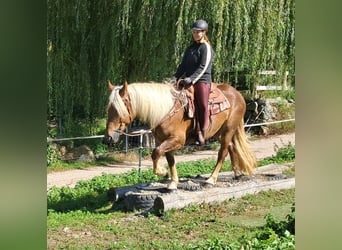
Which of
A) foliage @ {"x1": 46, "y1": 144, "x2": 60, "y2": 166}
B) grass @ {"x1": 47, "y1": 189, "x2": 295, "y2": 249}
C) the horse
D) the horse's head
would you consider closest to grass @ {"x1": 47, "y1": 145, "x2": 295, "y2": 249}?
grass @ {"x1": 47, "y1": 189, "x2": 295, "y2": 249}

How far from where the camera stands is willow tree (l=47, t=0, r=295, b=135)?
3344 mm

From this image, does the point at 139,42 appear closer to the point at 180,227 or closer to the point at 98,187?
the point at 98,187

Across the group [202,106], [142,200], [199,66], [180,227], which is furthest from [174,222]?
[199,66]

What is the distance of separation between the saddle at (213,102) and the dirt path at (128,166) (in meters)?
0.30

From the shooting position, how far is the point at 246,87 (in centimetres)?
338

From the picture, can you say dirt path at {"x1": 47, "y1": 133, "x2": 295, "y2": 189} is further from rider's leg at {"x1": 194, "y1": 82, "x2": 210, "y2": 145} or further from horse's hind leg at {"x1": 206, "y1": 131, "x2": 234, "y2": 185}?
rider's leg at {"x1": 194, "y1": 82, "x2": 210, "y2": 145}

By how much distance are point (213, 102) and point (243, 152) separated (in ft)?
1.44

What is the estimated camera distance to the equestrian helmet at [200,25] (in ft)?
10.6

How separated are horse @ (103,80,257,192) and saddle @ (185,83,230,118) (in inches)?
1.1

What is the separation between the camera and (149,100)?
10.7ft

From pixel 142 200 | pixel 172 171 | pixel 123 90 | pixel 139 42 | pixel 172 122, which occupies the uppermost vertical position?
pixel 139 42

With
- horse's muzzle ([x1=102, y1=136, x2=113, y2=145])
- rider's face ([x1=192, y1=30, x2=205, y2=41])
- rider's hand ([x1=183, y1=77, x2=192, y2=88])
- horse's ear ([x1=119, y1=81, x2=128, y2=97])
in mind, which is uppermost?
rider's face ([x1=192, y1=30, x2=205, y2=41])
